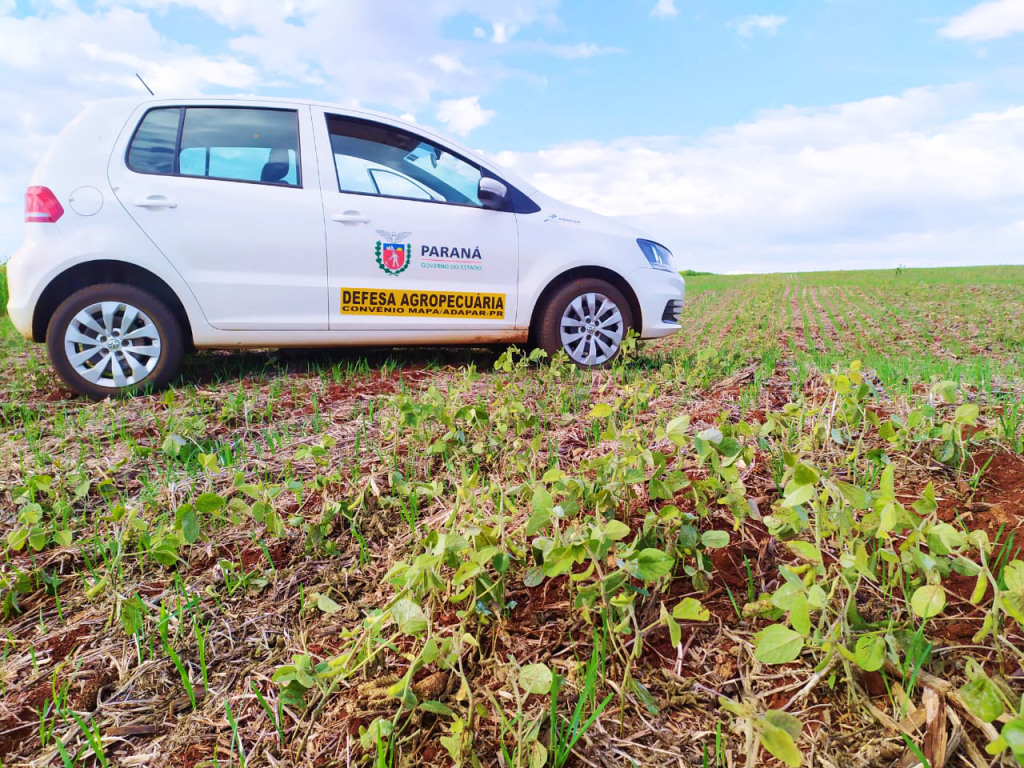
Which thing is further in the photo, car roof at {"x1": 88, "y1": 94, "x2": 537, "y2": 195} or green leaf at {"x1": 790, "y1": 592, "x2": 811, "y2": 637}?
car roof at {"x1": 88, "y1": 94, "x2": 537, "y2": 195}

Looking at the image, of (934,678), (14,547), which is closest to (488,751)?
(934,678)

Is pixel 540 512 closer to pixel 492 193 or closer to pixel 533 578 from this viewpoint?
pixel 533 578

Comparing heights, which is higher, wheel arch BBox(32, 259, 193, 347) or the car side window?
the car side window

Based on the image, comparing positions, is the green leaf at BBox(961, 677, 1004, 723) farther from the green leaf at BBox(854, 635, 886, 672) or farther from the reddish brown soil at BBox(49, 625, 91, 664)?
the reddish brown soil at BBox(49, 625, 91, 664)

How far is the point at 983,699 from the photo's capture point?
1.09 m

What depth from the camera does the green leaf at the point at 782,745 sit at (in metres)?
1.00

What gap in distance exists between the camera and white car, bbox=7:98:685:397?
4250 millimetres

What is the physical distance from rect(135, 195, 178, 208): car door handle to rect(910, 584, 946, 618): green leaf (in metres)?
4.85

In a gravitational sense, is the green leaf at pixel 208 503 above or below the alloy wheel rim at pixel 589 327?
below

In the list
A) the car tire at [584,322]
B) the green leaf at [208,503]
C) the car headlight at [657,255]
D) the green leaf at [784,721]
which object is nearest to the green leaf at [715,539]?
the green leaf at [784,721]

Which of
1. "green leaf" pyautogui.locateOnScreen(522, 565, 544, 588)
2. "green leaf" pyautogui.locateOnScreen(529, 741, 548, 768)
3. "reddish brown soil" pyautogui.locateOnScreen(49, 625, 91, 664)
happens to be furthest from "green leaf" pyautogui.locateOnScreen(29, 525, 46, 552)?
"green leaf" pyautogui.locateOnScreen(529, 741, 548, 768)

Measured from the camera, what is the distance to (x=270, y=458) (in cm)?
306

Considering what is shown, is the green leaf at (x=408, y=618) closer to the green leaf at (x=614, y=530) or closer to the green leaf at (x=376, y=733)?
the green leaf at (x=376, y=733)

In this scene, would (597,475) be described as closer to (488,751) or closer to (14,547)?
(488,751)
